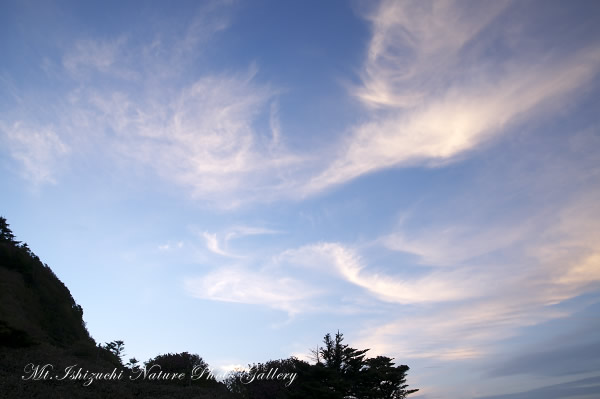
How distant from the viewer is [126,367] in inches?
1708

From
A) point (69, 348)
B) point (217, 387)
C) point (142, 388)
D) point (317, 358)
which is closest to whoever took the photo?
point (142, 388)

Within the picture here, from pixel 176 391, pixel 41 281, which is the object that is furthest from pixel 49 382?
pixel 41 281

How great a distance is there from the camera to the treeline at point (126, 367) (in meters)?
30.0

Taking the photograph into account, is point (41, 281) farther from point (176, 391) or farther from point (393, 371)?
point (393, 371)

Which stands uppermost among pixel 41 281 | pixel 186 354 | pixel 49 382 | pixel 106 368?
pixel 41 281

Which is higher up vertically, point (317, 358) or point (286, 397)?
point (317, 358)

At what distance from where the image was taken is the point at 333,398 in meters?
36.6

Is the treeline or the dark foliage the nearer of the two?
the treeline

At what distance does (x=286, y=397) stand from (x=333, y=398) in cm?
500

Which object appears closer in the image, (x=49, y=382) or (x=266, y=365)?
(x=49, y=382)

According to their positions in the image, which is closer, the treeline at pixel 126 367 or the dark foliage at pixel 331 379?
the treeline at pixel 126 367

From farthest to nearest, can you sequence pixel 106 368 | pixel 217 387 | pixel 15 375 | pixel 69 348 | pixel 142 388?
pixel 217 387 → pixel 69 348 → pixel 106 368 → pixel 142 388 → pixel 15 375

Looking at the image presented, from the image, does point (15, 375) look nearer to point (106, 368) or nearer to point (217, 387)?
point (106, 368)

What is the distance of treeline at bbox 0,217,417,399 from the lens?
3000 centimetres
